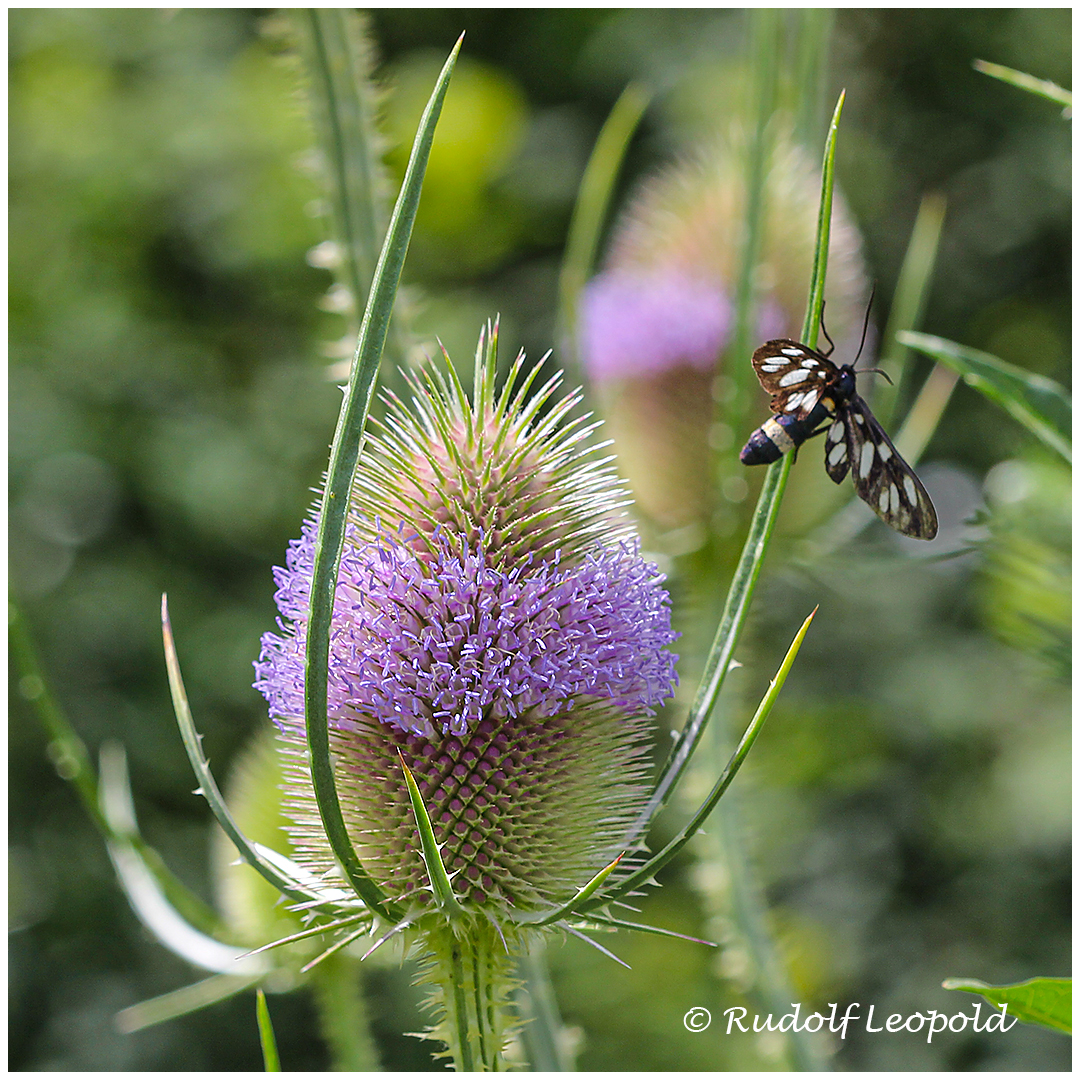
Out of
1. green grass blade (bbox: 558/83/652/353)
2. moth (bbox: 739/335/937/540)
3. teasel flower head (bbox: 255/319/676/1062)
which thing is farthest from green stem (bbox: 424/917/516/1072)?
green grass blade (bbox: 558/83/652/353)

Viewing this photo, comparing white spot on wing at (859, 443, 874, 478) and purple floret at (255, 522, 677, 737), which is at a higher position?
white spot on wing at (859, 443, 874, 478)

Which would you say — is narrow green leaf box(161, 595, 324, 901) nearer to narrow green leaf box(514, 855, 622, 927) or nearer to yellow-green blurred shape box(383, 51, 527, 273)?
narrow green leaf box(514, 855, 622, 927)

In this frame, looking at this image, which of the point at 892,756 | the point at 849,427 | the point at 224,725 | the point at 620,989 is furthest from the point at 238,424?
the point at 849,427

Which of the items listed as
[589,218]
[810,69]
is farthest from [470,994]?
[810,69]

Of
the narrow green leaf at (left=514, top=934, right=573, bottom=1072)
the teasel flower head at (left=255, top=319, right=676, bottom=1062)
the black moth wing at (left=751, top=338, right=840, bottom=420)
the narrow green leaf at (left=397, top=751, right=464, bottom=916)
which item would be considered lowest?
the narrow green leaf at (left=514, top=934, right=573, bottom=1072)

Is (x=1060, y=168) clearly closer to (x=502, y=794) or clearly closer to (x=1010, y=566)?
(x=1010, y=566)

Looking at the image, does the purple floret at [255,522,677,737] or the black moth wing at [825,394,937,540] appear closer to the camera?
the purple floret at [255,522,677,737]
